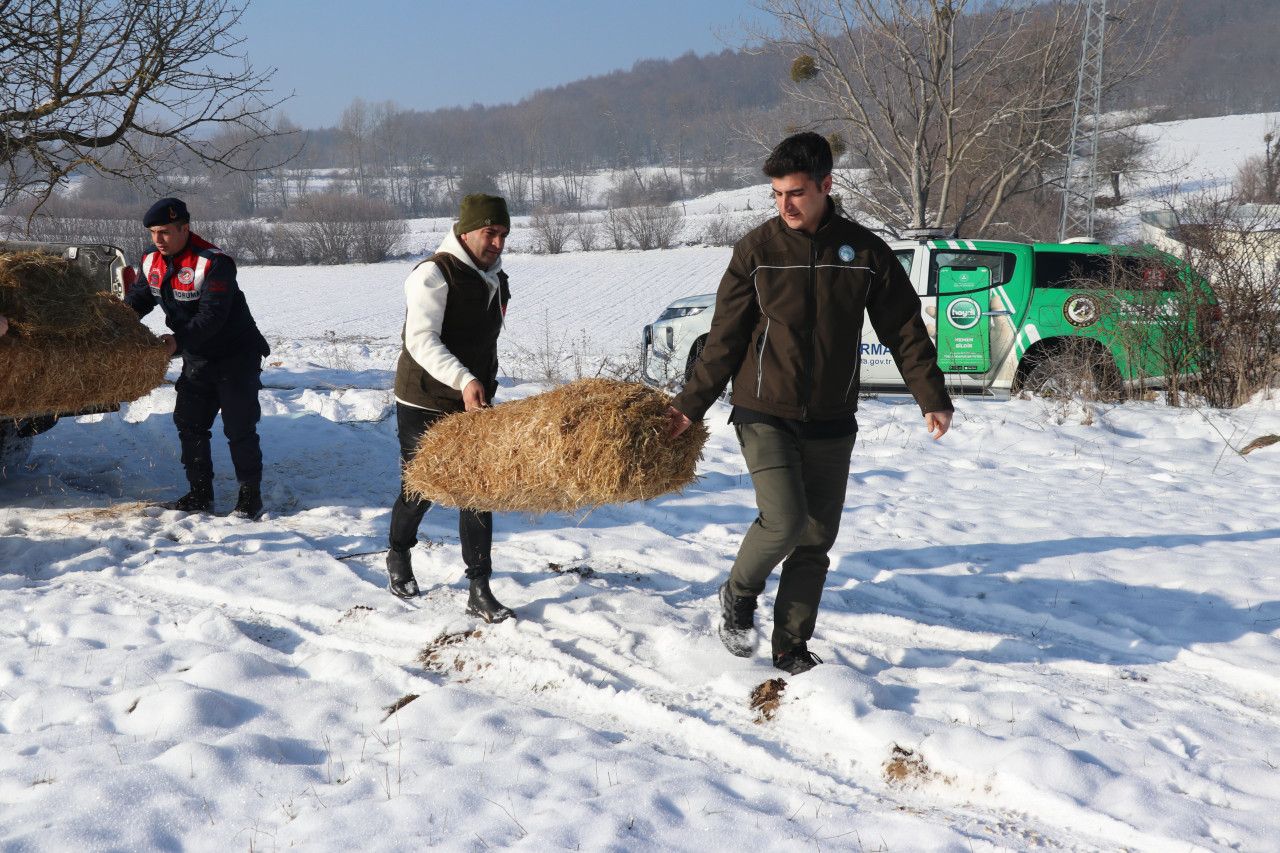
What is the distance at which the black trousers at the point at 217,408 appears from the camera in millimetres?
5957

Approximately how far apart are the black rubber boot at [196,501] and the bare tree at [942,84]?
Result: 1379 centimetres

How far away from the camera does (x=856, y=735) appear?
3.36m

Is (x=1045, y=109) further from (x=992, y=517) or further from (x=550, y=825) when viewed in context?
(x=550, y=825)

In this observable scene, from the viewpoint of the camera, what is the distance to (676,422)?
3748mm

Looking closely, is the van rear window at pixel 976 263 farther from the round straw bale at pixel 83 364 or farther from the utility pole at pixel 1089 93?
the utility pole at pixel 1089 93

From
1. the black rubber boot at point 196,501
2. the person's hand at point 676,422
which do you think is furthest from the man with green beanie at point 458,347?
the black rubber boot at point 196,501

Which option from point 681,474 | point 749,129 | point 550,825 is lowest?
point 550,825

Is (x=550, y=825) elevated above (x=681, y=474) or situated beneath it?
situated beneath

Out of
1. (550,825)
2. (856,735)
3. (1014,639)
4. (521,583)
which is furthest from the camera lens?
(521,583)

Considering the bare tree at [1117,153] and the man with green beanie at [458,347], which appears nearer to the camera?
the man with green beanie at [458,347]

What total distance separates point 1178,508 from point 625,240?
47372mm

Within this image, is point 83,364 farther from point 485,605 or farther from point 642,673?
point 642,673

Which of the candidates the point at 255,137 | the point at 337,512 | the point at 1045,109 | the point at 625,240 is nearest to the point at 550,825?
the point at 337,512

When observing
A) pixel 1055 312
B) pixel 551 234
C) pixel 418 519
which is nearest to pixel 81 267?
pixel 418 519
